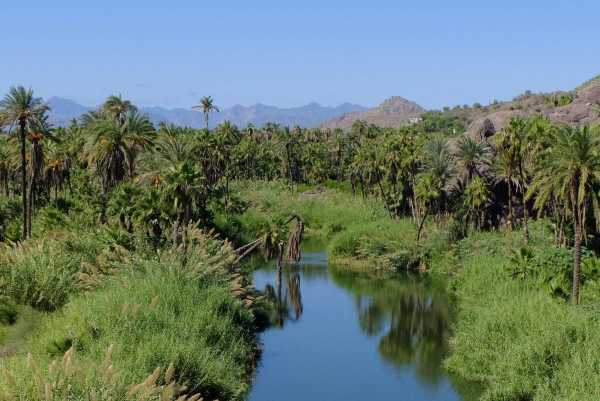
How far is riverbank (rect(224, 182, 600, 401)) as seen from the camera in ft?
91.2

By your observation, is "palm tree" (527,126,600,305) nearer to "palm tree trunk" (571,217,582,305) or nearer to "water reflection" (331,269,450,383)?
"palm tree trunk" (571,217,582,305)

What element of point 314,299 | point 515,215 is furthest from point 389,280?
point 515,215

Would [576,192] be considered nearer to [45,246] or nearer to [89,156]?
[45,246]

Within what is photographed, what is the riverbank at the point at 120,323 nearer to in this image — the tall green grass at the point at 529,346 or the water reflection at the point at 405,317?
the water reflection at the point at 405,317

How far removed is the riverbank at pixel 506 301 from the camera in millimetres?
27812

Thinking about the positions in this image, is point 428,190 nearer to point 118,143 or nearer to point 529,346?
point 118,143

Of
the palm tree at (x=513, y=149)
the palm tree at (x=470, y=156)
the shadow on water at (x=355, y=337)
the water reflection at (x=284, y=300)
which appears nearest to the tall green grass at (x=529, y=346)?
the shadow on water at (x=355, y=337)

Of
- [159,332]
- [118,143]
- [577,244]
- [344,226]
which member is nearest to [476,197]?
[344,226]

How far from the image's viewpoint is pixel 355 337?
45406 mm

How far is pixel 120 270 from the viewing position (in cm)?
3759

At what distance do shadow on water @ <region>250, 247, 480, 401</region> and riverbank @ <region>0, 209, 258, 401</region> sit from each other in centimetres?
301

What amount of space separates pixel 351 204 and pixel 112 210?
49.5 metres

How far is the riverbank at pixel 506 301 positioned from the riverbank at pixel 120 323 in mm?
11900

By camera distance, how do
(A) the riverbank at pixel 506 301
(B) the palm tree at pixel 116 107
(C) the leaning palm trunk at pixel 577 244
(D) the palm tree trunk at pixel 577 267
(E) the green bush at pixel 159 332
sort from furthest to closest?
(B) the palm tree at pixel 116 107 < (D) the palm tree trunk at pixel 577 267 < (C) the leaning palm trunk at pixel 577 244 < (A) the riverbank at pixel 506 301 < (E) the green bush at pixel 159 332
